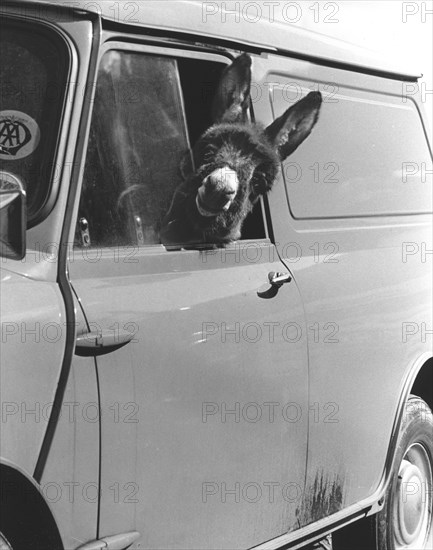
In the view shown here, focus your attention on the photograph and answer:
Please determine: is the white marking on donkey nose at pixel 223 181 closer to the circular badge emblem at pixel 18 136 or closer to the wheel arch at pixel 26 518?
the circular badge emblem at pixel 18 136

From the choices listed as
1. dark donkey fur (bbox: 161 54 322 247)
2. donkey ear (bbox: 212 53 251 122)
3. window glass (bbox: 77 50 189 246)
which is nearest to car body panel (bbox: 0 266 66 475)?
window glass (bbox: 77 50 189 246)

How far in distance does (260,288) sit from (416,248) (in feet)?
4.57

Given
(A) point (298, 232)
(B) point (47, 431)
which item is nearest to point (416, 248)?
(A) point (298, 232)

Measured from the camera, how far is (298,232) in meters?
4.15

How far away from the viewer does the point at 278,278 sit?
3887 millimetres

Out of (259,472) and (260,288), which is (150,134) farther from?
(259,472)

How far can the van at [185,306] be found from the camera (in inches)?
117

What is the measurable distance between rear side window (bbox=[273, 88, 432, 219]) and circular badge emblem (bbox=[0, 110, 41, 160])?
48.9 inches

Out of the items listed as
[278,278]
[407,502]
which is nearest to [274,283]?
[278,278]

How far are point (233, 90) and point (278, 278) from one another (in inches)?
27.5

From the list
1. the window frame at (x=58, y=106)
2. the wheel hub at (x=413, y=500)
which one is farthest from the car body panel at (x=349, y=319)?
the window frame at (x=58, y=106)

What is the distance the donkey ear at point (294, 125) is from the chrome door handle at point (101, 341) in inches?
45.1

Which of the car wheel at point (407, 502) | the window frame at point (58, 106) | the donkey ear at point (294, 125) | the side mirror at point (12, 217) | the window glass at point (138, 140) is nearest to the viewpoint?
the side mirror at point (12, 217)

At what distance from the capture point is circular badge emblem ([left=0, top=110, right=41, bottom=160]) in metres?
3.20
